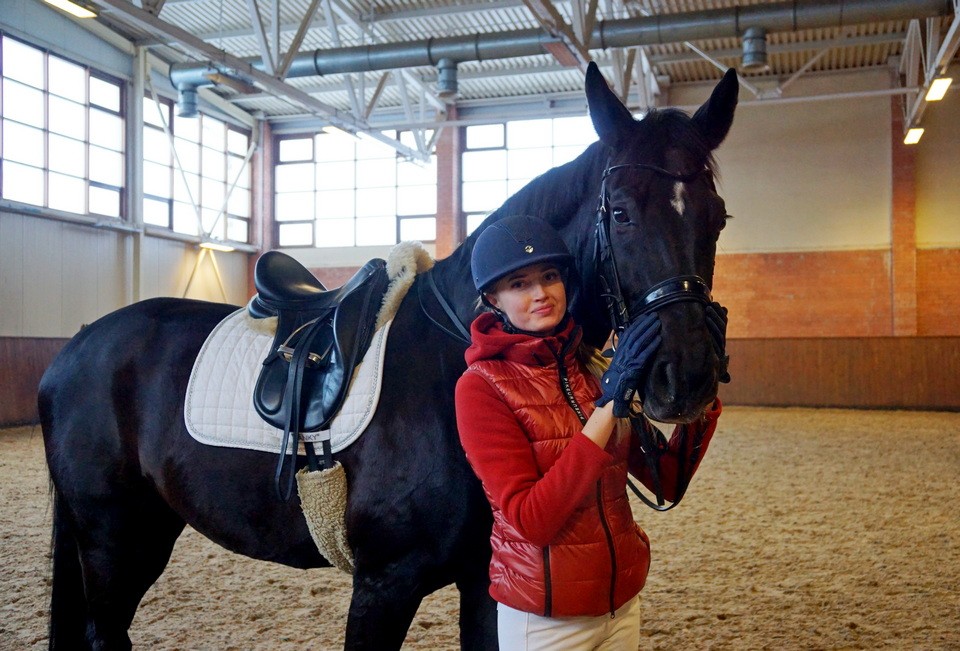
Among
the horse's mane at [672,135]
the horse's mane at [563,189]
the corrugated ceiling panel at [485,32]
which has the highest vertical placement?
the corrugated ceiling panel at [485,32]

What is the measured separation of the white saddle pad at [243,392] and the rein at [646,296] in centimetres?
61

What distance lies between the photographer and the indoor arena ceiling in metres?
8.61

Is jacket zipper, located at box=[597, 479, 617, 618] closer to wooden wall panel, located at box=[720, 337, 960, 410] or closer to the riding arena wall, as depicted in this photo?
the riding arena wall

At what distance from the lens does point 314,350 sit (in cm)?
196

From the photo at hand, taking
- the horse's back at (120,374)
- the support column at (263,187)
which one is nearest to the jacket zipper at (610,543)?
the horse's back at (120,374)

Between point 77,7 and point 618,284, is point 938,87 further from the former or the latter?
point 618,284

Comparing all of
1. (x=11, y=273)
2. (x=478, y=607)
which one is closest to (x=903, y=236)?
(x=478, y=607)

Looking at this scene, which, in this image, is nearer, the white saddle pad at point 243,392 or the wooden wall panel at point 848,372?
the white saddle pad at point 243,392

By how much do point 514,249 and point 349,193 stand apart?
639 inches

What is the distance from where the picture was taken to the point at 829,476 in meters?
6.86

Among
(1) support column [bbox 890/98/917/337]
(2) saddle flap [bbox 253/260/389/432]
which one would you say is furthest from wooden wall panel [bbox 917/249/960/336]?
(2) saddle flap [bbox 253/260/389/432]

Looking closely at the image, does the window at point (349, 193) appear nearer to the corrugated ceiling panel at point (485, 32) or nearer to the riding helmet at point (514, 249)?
the corrugated ceiling panel at point (485, 32)

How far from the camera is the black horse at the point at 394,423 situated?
59.9 inches

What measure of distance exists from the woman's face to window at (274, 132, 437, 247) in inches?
594
